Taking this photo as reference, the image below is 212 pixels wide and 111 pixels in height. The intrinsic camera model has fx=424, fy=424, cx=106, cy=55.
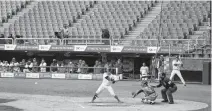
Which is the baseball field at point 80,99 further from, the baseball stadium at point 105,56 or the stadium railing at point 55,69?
the stadium railing at point 55,69

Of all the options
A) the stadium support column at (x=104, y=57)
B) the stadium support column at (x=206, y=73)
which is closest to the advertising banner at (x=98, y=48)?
the stadium support column at (x=104, y=57)

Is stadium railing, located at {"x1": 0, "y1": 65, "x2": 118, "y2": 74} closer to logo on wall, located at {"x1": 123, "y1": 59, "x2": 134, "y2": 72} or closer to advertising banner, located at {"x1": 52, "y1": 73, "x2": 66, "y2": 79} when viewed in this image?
advertising banner, located at {"x1": 52, "y1": 73, "x2": 66, "y2": 79}

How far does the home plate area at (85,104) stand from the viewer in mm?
16156

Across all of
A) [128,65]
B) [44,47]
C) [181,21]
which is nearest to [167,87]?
[128,65]

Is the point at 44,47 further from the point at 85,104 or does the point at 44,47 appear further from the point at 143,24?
the point at 85,104

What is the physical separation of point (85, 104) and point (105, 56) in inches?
638

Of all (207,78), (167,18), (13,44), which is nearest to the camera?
(207,78)

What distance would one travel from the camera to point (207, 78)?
27.8 m

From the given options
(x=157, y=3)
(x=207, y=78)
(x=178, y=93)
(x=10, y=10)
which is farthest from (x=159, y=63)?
(x=10, y=10)

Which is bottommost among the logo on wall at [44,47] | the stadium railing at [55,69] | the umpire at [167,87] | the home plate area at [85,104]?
the home plate area at [85,104]

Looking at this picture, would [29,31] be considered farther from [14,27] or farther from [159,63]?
[159,63]

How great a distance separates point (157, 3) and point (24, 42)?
48.8 ft

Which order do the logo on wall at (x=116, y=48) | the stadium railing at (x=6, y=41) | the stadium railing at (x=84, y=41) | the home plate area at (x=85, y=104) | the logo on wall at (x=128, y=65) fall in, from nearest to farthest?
the home plate area at (x=85, y=104)
the logo on wall at (x=116, y=48)
the stadium railing at (x=84, y=41)
the logo on wall at (x=128, y=65)
the stadium railing at (x=6, y=41)

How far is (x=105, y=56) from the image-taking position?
3347 cm
